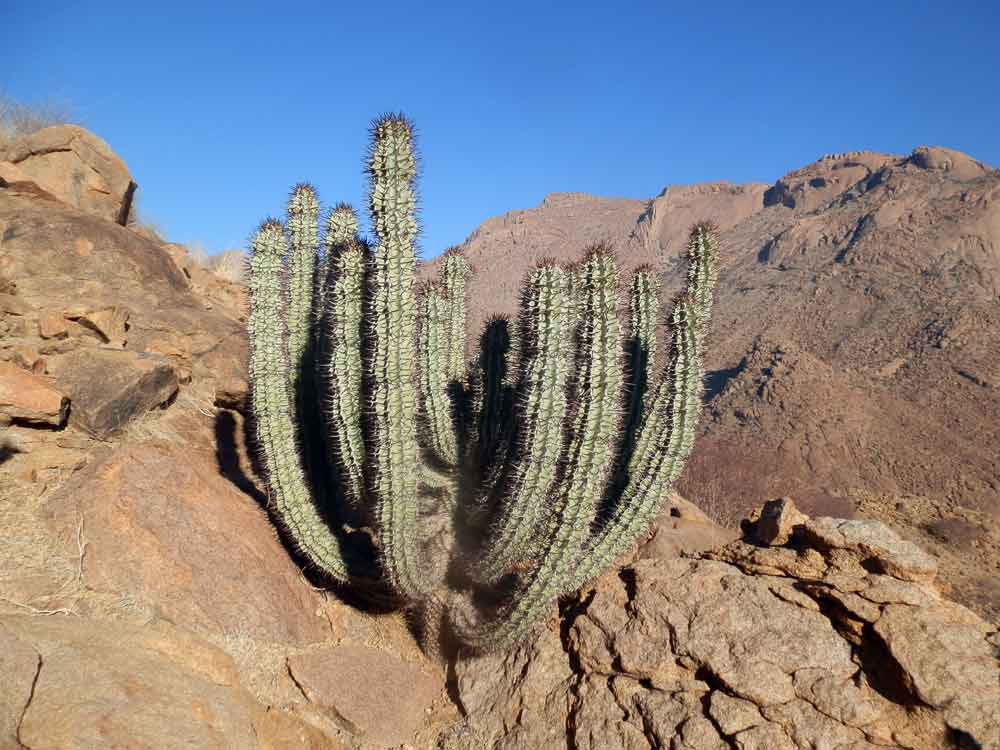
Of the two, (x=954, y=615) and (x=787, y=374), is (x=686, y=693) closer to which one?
(x=954, y=615)

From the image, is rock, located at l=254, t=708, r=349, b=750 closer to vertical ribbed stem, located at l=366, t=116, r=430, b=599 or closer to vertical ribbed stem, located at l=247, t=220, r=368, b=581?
vertical ribbed stem, located at l=247, t=220, r=368, b=581

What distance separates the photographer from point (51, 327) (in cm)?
536

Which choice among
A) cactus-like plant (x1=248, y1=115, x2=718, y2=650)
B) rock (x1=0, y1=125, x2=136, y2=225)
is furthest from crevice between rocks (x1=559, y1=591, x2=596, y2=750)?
rock (x1=0, y1=125, x2=136, y2=225)

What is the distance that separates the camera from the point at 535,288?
13.0 ft

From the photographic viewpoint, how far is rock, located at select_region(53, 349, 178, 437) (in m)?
4.83

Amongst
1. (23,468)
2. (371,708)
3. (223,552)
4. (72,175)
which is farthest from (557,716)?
(72,175)

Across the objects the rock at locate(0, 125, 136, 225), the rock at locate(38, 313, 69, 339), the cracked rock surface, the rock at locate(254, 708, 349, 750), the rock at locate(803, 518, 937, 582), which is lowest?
the rock at locate(254, 708, 349, 750)

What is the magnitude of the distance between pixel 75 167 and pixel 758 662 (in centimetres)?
928

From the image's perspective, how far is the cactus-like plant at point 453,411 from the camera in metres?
3.86

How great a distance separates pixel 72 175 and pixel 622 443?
25.5ft

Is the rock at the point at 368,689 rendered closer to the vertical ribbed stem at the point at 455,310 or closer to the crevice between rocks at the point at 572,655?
the crevice between rocks at the point at 572,655

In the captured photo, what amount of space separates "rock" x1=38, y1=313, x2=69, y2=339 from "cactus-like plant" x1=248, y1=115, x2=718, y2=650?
84.6 inches

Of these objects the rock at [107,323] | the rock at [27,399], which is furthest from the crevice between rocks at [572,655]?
the rock at [107,323]

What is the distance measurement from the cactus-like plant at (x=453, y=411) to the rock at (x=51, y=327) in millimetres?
2149
